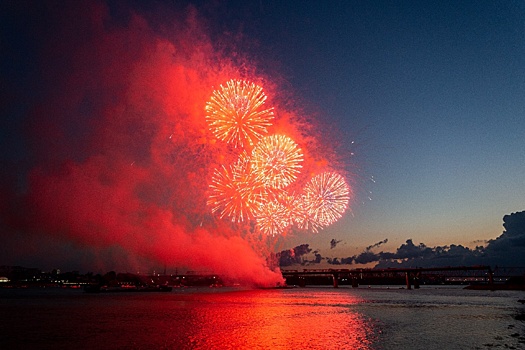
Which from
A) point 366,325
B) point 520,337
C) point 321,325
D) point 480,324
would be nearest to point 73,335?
point 321,325

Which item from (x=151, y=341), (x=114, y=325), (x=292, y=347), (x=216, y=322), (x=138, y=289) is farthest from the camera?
(x=138, y=289)

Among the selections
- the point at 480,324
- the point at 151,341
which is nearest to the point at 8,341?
the point at 151,341

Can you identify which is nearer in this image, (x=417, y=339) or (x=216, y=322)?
(x=417, y=339)

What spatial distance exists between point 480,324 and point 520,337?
36.7ft

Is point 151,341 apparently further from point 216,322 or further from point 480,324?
point 480,324

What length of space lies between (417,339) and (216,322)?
22760mm

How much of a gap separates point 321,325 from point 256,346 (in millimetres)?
15916

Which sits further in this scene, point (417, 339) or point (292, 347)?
point (417, 339)

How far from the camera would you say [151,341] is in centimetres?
3169

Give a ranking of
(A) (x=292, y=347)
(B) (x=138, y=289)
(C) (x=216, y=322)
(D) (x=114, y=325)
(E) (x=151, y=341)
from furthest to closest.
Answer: (B) (x=138, y=289)
(C) (x=216, y=322)
(D) (x=114, y=325)
(E) (x=151, y=341)
(A) (x=292, y=347)

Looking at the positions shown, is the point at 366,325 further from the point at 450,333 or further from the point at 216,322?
the point at 216,322

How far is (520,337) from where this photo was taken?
33.5 m

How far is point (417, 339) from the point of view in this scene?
3322 cm

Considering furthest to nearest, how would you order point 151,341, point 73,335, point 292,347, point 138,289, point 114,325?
point 138,289, point 114,325, point 73,335, point 151,341, point 292,347
